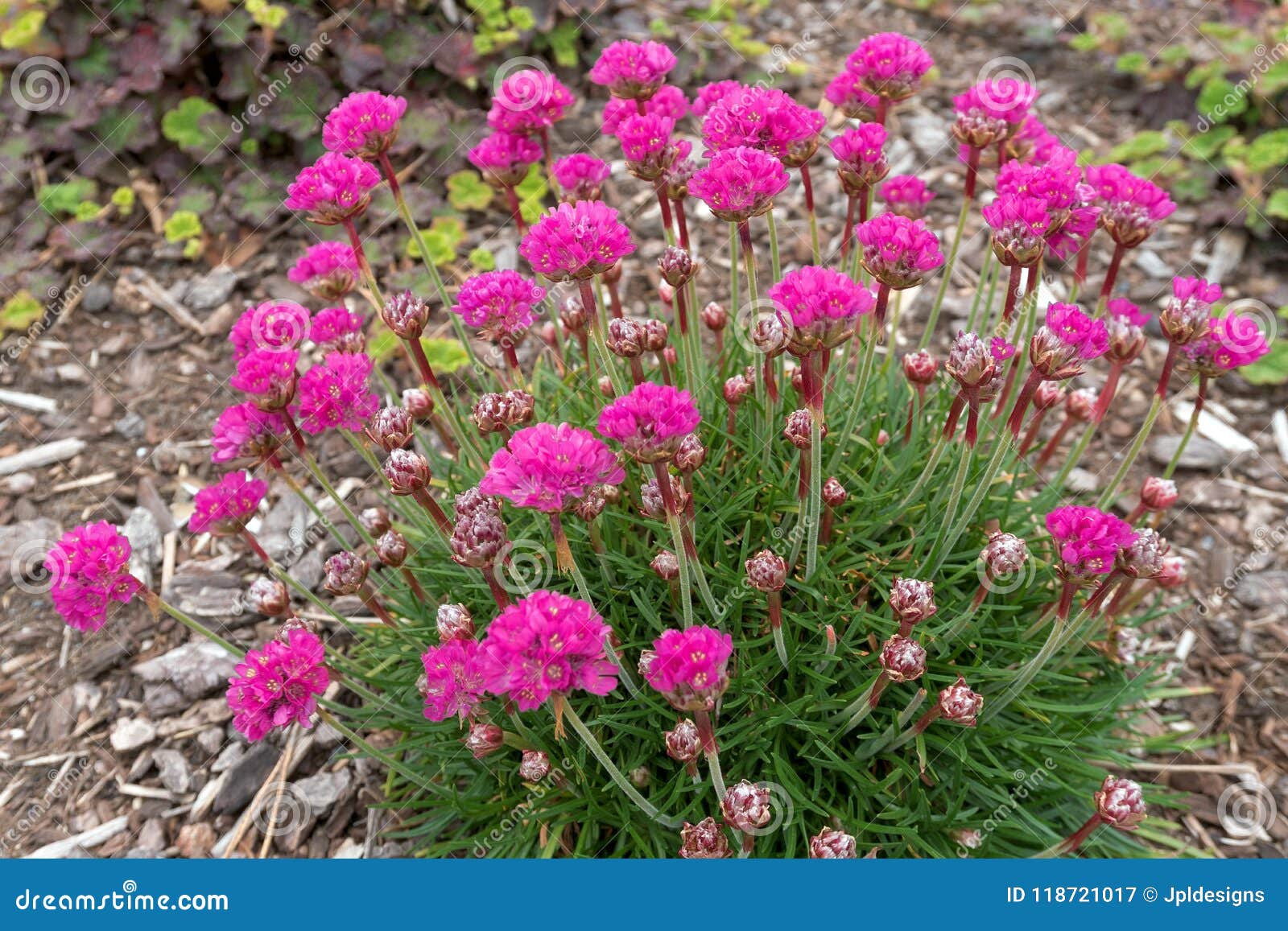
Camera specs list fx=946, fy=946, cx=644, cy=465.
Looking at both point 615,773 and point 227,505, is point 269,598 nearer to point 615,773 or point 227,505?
point 227,505

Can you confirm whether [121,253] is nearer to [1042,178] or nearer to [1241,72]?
[1042,178]

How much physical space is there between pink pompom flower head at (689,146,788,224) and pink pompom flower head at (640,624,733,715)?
0.98 m

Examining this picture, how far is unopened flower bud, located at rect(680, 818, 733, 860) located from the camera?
2.19 meters

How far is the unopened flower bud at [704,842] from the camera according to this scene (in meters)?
2.19

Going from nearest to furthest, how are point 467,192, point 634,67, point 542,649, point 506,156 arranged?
point 542,649, point 634,67, point 506,156, point 467,192

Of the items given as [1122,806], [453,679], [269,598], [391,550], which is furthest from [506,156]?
[1122,806]

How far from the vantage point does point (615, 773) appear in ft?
7.30

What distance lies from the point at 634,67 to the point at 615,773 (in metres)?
1.93

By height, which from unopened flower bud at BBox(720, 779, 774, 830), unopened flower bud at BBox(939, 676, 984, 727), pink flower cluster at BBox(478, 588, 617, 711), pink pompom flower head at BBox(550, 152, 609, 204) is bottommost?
unopened flower bud at BBox(720, 779, 774, 830)

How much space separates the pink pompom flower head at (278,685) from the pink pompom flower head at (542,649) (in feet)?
2.17

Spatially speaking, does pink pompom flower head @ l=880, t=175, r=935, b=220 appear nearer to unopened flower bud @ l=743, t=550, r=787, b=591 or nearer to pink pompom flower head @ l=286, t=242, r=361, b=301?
unopened flower bud @ l=743, t=550, r=787, b=591

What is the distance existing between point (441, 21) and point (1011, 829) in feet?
16.1

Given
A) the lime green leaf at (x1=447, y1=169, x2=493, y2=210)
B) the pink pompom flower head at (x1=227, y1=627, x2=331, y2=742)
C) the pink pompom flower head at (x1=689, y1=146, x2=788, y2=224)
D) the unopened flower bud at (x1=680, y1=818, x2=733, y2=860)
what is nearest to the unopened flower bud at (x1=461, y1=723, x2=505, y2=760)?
the pink pompom flower head at (x1=227, y1=627, x2=331, y2=742)

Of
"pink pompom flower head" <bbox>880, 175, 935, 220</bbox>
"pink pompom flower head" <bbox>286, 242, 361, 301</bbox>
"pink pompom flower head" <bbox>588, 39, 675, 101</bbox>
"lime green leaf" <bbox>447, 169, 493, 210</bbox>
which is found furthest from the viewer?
"lime green leaf" <bbox>447, 169, 493, 210</bbox>
